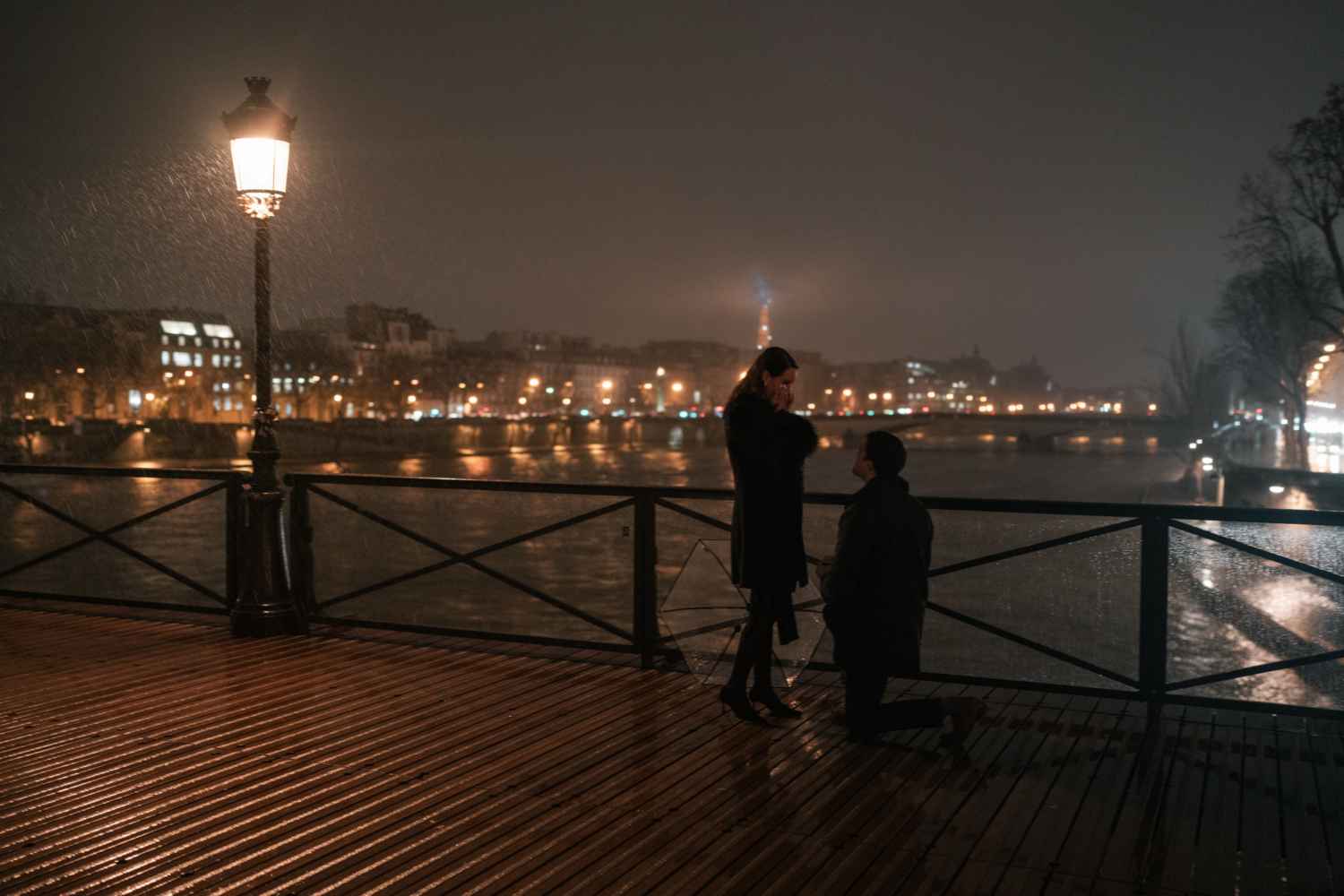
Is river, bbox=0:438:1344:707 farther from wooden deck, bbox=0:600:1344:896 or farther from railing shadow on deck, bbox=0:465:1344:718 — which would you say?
wooden deck, bbox=0:600:1344:896

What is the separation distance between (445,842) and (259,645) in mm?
3488

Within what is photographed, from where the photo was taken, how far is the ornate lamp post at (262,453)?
263 inches

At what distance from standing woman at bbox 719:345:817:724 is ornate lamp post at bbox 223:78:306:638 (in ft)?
11.3

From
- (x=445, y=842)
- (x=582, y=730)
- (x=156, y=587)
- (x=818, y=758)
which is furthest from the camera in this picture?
(x=156, y=587)

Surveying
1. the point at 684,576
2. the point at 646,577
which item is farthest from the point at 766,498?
the point at 646,577

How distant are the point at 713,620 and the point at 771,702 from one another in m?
0.68

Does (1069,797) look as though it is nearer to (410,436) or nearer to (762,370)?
(762,370)

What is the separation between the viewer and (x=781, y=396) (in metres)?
4.55

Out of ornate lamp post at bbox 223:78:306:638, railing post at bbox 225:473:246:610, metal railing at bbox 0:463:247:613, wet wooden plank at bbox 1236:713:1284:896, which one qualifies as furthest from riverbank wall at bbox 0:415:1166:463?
wet wooden plank at bbox 1236:713:1284:896

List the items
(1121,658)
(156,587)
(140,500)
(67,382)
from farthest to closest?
(67,382), (140,500), (1121,658), (156,587)

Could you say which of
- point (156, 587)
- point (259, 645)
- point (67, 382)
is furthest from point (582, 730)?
point (67, 382)

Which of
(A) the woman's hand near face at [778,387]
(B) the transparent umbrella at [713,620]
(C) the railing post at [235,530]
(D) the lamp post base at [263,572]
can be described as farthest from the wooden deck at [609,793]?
(A) the woman's hand near face at [778,387]

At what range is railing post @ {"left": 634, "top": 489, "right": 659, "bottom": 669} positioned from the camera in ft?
19.4

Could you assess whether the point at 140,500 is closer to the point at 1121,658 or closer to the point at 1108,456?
the point at 1121,658
